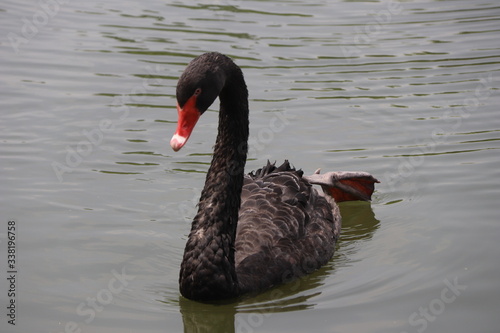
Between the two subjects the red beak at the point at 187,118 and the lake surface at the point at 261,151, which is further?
the lake surface at the point at 261,151

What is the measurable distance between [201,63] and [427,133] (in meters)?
4.06

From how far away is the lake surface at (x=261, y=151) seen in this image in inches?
238

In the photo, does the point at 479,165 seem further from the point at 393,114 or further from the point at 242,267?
the point at 242,267

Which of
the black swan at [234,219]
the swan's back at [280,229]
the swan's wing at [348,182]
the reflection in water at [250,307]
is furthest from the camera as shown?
the swan's wing at [348,182]

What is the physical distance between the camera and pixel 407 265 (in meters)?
6.66

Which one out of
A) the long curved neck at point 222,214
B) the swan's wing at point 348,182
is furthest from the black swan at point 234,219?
the swan's wing at point 348,182

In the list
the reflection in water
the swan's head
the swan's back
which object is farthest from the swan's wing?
the swan's head

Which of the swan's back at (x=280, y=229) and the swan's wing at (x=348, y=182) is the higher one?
the swan's wing at (x=348, y=182)

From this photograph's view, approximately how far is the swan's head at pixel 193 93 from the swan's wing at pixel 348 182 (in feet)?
6.86

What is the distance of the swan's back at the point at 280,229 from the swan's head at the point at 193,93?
46.7 inches

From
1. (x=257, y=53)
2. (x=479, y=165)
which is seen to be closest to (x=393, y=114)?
(x=479, y=165)

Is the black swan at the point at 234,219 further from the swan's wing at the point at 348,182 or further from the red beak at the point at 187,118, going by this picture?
the swan's wing at the point at 348,182

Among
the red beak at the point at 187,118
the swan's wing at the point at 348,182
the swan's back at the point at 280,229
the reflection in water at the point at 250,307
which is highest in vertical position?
the red beak at the point at 187,118

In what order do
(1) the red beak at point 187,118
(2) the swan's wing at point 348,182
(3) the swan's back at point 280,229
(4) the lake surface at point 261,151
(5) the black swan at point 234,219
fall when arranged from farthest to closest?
(2) the swan's wing at point 348,182, (3) the swan's back at point 280,229, (4) the lake surface at point 261,151, (5) the black swan at point 234,219, (1) the red beak at point 187,118
